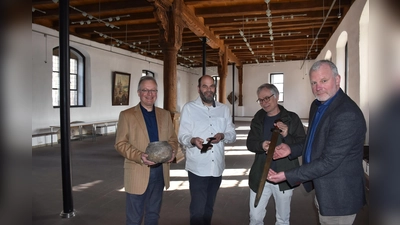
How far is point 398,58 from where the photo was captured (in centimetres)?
90

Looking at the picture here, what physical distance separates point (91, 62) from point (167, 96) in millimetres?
7729

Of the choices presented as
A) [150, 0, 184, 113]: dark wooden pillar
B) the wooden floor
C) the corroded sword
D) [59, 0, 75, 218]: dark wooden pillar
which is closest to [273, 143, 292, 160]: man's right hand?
the corroded sword

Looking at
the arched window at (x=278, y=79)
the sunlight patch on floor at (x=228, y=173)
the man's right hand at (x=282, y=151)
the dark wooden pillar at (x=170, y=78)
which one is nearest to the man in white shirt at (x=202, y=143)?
the man's right hand at (x=282, y=151)

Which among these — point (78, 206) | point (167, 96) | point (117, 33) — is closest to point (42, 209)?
point (78, 206)

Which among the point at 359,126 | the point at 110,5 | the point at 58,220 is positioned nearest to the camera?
the point at 359,126

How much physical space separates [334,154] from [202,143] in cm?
131

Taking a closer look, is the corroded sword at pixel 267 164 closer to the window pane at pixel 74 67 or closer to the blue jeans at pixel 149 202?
the blue jeans at pixel 149 202

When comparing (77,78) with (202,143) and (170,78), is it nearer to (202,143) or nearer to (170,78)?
(170,78)

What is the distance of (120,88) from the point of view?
16.2 m

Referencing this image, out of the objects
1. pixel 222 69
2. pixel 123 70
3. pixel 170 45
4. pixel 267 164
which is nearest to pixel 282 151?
pixel 267 164

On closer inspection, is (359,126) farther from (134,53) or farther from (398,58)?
(134,53)

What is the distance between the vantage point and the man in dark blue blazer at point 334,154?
5.83 feet

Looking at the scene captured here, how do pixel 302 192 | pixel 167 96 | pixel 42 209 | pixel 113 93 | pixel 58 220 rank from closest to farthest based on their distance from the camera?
pixel 58 220
pixel 42 209
pixel 302 192
pixel 167 96
pixel 113 93

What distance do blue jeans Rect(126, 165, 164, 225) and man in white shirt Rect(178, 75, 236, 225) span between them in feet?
1.04
